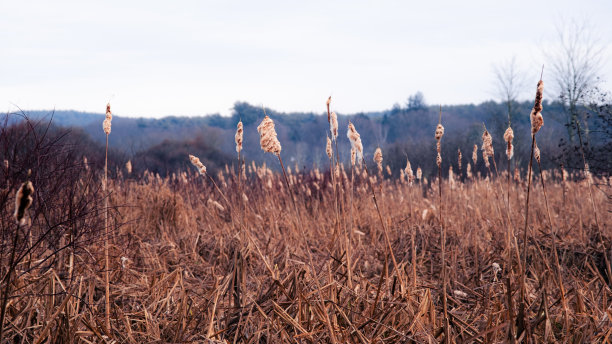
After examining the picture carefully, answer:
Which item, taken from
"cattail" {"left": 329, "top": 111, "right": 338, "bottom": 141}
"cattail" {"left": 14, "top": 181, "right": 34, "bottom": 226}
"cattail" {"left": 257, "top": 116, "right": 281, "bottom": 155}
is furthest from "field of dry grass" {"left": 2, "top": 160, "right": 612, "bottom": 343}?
"cattail" {"left": 14, "top": 181, "right": 34, "bottom": 226}

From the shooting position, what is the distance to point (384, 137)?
5206 centimetres

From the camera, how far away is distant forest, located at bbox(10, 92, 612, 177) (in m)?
7.63

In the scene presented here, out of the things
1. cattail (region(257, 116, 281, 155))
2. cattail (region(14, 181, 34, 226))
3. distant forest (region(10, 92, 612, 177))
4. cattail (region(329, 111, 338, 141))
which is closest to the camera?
cattail (region(14, 181, 34, 226))

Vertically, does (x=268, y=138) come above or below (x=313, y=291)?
above

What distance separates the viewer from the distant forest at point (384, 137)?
25.0 ft

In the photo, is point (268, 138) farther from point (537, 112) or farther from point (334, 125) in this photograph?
point (537, 112)

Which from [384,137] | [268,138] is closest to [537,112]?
[268,138]

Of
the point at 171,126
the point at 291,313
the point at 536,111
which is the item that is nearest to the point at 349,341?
the point at 291,313

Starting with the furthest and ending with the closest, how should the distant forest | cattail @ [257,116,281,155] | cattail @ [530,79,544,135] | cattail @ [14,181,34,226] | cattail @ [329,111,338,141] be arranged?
the distant forest, cattail @ [329,111,338,141], cattail @ [257,116,281,155], cattail @ [530,79,544,135], cattail @ [14,181,34,226]

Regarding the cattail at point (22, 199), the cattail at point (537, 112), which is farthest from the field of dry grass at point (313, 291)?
the cattail at point (22, 199)

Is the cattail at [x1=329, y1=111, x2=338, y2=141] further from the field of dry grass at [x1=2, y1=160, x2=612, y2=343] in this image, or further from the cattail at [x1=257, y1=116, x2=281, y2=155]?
the cattail at [x1=257, y1=116, x2=281, y2=155]

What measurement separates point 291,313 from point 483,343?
914mm

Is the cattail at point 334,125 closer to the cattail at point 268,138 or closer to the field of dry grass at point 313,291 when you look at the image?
the field of dry grass at point 313,291

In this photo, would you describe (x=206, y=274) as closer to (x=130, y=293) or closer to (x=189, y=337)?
(x=130, y=293)
